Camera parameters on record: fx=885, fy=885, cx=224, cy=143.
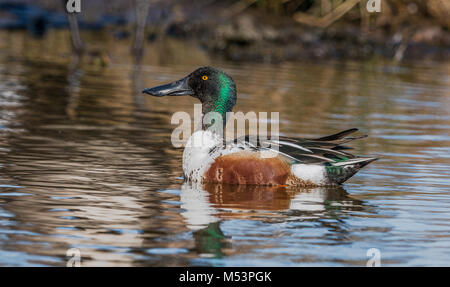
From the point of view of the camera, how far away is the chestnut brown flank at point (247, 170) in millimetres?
8984

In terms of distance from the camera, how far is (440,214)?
26.7 ft

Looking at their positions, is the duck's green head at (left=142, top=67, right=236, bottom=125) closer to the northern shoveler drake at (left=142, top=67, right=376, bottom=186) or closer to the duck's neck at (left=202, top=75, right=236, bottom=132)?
the duck's neck at (left=202, top=75, right=236, bottom=132)

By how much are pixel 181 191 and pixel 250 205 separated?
0.86m

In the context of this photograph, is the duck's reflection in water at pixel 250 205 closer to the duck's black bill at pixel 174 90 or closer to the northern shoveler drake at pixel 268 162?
the northern shoveler drake at pixel 268 162

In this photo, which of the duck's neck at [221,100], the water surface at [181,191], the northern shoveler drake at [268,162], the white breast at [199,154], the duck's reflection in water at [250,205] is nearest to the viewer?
the water surface at [181,191]

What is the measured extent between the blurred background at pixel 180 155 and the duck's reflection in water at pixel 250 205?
0.07 ft

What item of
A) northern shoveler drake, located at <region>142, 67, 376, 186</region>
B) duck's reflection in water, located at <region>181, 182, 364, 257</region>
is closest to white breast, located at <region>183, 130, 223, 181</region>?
northern shoveler drake, located at <region>142, 67, 376, 186</region>

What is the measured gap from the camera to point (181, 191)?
873cm

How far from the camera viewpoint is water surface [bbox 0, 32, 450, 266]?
21.6 feet

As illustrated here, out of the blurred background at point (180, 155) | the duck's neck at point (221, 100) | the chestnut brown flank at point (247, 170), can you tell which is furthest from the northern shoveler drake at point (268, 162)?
the duck's neck at point (221, 100)
